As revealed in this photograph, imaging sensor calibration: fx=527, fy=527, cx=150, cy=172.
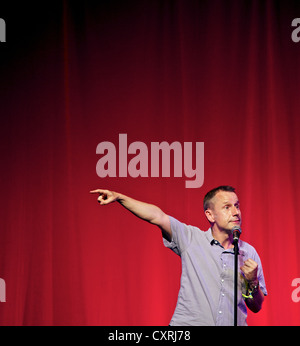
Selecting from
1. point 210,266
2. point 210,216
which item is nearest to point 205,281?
point 210,266

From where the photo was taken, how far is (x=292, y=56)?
4.29m

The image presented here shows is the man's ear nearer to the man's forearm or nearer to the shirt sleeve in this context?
the shirt sleeve

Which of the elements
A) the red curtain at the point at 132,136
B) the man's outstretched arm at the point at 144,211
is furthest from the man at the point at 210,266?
the red curtain at the point at 132,136

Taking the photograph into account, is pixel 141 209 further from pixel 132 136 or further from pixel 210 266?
pixel 132 136

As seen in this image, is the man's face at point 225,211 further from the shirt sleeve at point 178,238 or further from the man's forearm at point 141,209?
the man's forearm at point 141,209

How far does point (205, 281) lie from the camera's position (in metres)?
2.78

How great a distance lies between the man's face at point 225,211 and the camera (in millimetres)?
2947

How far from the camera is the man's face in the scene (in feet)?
9.67

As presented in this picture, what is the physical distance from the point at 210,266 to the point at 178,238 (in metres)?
0.23

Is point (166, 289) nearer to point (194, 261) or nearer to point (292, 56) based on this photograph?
point (194, 261)

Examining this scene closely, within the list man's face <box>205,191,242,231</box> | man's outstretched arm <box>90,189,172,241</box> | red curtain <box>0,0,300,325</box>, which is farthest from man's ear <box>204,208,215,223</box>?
red curtain <box>0,0,300,325</box>
